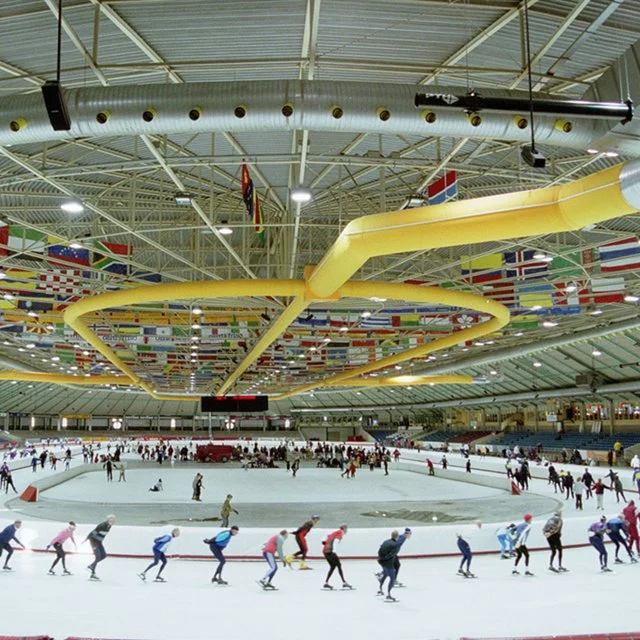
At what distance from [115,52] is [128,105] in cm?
223

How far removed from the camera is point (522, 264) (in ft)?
71.1

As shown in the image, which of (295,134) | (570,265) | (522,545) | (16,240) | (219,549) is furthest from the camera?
(570,265)

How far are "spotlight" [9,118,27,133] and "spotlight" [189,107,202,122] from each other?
2.41 m

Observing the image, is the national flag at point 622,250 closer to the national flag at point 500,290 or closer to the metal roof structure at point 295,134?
the metal roof structure at point 295,134

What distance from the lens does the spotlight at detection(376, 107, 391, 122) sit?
9523mm

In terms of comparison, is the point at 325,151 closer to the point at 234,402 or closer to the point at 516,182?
the point at 516,182

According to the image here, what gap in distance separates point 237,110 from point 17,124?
3195mm

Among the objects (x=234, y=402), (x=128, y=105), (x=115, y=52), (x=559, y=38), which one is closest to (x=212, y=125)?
(x=128, y=105)

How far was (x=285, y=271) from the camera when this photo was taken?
2223 cm

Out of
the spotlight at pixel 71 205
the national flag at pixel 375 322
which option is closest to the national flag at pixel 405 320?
the national flag at pixel 375 322

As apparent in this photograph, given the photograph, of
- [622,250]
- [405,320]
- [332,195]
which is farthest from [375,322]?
[622,250]

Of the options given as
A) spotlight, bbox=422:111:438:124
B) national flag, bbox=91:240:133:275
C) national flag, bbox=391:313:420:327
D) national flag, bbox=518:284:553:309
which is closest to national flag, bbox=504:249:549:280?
national flag, bbox=518:284:553:309

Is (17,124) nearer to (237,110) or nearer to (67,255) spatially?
(237,110)

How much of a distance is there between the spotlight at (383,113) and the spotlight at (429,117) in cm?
52
